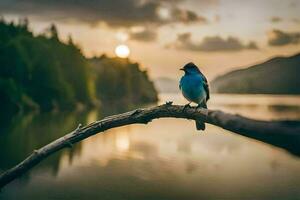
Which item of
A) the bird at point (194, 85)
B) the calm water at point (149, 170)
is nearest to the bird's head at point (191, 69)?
the bird at point (194, 85)

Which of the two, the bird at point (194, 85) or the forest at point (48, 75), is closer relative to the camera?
the bird at point (194, 85)

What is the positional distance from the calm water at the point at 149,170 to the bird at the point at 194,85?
10.4 metres

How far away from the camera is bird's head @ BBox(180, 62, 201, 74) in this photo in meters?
4.88

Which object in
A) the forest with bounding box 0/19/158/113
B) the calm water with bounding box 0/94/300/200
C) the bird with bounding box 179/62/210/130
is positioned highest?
the forest with bounding box 0/19/158/113

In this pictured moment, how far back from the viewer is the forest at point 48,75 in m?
45.5

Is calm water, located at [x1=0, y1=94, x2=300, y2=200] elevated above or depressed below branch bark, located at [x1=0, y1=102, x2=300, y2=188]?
above

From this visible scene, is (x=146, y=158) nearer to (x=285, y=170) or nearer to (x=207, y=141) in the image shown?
(x=285, y=170)

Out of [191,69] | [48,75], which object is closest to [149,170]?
[191,69]

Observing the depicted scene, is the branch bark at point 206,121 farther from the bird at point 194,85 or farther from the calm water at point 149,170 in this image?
the calm water at point 149,170

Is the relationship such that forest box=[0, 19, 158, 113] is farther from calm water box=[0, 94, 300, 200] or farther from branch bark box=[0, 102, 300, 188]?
branch bark box=[0, 102, 300, 188]

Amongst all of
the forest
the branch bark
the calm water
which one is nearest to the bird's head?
the branch bark

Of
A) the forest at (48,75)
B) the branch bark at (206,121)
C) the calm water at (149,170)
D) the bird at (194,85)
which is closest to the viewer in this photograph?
the branch bark at (206,121)

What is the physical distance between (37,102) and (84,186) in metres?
36.9

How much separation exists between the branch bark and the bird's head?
4.76 ft
